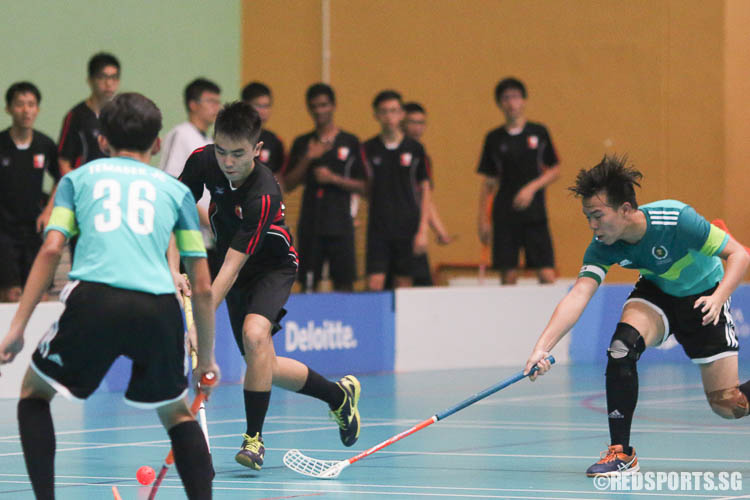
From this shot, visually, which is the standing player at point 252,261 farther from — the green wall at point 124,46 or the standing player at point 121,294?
the green wall at point 124,46

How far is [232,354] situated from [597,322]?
12.5ft

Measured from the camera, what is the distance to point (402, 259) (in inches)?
475

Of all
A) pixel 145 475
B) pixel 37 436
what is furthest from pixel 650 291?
pixel 37 436

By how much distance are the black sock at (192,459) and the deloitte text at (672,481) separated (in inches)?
77.9

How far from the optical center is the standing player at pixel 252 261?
595 cm

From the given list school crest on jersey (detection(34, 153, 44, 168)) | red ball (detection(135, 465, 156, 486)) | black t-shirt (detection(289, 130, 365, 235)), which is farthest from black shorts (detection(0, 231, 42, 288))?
red ball (detection(135, 465, 156, 486))

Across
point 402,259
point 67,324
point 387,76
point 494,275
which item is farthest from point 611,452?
point 387,76

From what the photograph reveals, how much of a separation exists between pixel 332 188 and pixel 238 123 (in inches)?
229

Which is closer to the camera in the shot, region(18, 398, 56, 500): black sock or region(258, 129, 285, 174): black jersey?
region(18, 398, 56, 500): black sock

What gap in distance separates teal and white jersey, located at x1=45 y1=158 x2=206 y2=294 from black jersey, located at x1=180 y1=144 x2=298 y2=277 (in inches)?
62.0

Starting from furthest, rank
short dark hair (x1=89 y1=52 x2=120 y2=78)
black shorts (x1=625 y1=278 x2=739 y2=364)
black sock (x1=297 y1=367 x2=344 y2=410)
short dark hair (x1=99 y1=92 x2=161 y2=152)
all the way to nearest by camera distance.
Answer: short dark hair (x1=89 y1=52 x2=120 y2=78) → black sock (x1=297 y1=367 x2=344 y2=410) → black shorts (x1=625 y1=278 x2=739 y2=364) → short dark hair (x1=99 y1=92 x2=161 y2=152)

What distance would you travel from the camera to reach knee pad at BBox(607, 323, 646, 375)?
6109mm

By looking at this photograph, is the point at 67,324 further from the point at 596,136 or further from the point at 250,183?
the point at 596,136

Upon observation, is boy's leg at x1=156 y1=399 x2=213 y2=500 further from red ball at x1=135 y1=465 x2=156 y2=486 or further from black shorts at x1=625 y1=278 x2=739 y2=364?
black shorts at x1=625 y1=278 x2=739 y2=364
